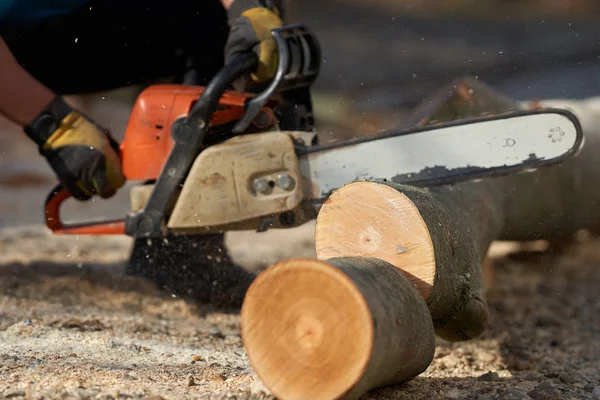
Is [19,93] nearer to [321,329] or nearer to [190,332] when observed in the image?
[190,332]

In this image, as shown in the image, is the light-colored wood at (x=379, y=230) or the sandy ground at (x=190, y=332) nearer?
the sandy ground at (x=190, y=332)

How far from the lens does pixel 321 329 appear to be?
1.50m

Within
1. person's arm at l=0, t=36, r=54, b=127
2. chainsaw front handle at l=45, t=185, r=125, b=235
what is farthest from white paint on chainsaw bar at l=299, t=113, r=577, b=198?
person's arm at l=0, t=36, r=54, b=127

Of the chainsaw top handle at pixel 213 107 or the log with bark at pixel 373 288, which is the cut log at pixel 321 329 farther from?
the chainsaw top handle at pixel 213 107

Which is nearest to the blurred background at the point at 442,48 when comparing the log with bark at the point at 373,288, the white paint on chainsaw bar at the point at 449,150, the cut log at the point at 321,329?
the white paint on chainsaw bar at the point at 449,150

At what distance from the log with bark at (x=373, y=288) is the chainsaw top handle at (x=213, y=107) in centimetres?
57

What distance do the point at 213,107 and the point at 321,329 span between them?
1.20m

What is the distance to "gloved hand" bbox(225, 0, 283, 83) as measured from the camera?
8.67 feet

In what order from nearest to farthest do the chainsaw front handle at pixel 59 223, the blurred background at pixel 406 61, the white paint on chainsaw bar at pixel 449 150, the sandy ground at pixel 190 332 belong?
the sandy ground at pixel 190 332
the white paint on chainsaw bar at pixel 449 150
the chainsaw front handle at pixel 59 223
the blurred background at pixel 406 61

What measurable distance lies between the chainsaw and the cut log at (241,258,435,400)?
0.90m

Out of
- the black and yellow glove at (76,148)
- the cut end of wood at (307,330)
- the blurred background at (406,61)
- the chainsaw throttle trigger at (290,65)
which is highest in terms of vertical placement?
the chainsaw throttle trigger at (290,65)

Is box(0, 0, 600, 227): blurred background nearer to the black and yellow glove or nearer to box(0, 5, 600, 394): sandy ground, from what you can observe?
box(0, 5, 600, 394): sandy ground

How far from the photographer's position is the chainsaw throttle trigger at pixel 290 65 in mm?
2549

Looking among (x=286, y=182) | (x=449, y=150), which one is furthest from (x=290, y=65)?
(x=449, y=150)
